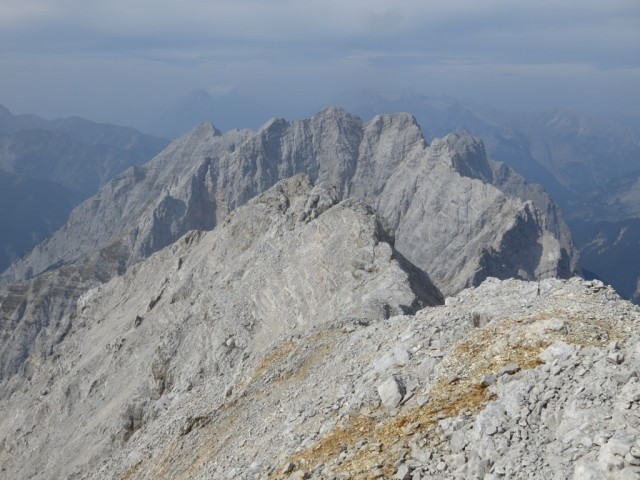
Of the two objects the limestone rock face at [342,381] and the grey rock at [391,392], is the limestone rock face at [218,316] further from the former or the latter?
the grey rock at [391,392]

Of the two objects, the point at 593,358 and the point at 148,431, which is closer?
the point at 593,358

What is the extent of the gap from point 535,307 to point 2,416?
7328cm

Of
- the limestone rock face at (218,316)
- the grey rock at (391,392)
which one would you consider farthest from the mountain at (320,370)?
the limestone rock face at (218,316)

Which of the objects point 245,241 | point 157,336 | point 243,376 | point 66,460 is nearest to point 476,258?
point 245,241

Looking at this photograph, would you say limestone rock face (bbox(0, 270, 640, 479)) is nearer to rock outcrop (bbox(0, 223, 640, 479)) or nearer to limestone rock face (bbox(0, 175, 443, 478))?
rock outcrop (bbox(0, 223, 640, 479))

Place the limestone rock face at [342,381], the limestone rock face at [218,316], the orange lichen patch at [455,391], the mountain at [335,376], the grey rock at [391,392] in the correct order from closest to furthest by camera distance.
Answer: the limestone rock face at [342,381]
the mountain at [335,376]
the orange lichen patch at [455,391]
the grey rock at [391,392]
the limestone rock face at [218,316]

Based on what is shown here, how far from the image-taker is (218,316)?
5597 cm

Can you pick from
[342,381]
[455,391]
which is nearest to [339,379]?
[342,381]

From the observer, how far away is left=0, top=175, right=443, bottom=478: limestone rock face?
159ft

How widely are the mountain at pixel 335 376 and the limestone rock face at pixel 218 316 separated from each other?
0.68 ft

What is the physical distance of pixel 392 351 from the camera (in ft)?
83.3

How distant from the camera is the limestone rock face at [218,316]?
48.4 meters

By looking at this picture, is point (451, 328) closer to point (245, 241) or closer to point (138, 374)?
point (138, 374)

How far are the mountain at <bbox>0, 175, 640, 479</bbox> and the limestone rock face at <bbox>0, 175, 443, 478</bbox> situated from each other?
0.21 m
